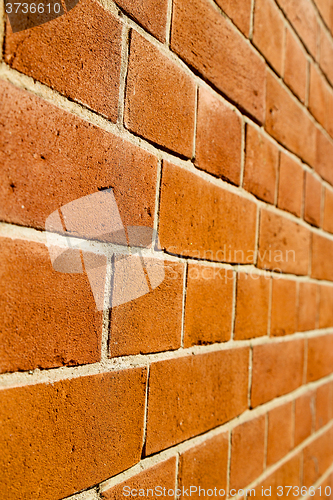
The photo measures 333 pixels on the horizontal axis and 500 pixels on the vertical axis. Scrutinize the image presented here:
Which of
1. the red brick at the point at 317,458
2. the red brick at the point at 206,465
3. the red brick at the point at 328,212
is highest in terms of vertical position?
the red brick at the point at 328,212

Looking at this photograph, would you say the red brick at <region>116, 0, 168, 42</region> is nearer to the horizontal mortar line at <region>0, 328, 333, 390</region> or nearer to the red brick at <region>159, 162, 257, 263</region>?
the red brick at <region>159, 162, 257, 263</region>

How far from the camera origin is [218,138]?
69cm

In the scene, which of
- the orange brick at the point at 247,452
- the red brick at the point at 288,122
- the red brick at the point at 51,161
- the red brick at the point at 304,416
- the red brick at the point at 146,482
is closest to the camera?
the red brick at the point at 51,161

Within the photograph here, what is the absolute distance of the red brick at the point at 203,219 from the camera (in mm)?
583

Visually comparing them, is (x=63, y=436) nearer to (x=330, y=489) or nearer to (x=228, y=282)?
(x=228, y=282)

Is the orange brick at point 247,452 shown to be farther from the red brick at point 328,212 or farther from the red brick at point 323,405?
the red brick at point 328,212

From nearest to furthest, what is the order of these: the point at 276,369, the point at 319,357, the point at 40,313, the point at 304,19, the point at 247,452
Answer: the point at 40,313 < the point at 247,452 < the point at 276,369 < the point at 304,19 < the point at 319,357

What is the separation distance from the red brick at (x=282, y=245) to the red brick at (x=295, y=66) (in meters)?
0.33

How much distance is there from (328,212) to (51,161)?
41.5 inches

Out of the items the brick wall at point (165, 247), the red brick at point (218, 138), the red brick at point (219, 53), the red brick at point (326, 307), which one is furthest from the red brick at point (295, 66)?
the red brick at point (326, 307)

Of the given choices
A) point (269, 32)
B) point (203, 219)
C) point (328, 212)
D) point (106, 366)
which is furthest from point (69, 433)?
point (328, 212)

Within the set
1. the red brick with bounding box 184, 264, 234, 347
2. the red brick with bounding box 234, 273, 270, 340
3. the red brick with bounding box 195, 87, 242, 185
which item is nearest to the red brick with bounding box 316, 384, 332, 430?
the red brick with bounding box 234, 273, 270, 340

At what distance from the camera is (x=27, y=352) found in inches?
15.5

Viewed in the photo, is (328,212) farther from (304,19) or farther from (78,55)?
(78,55)
